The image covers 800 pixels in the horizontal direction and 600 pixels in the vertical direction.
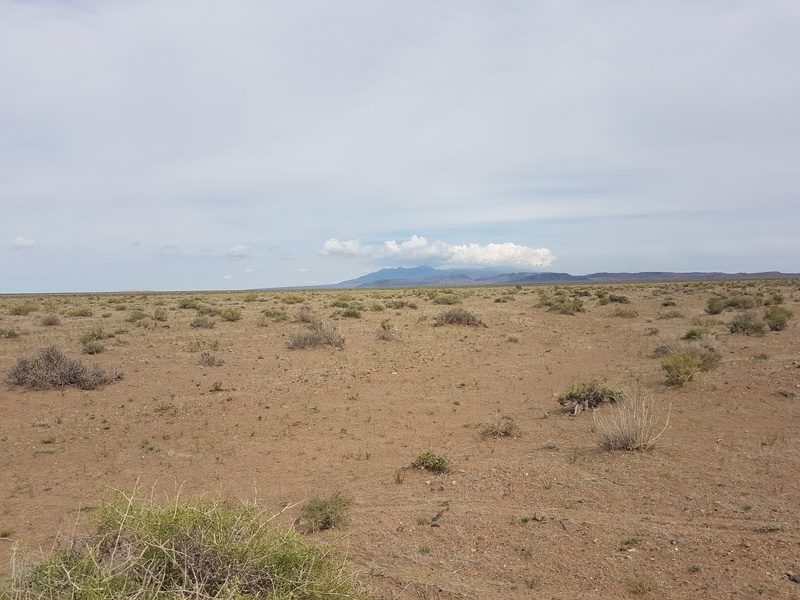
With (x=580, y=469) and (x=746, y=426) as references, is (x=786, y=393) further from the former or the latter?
(x=580, y=469)

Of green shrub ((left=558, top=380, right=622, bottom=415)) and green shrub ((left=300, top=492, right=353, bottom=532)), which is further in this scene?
green shrub ((left=558, top=380, right=622, bottom=415))

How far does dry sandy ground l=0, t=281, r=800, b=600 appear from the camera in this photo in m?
4.85

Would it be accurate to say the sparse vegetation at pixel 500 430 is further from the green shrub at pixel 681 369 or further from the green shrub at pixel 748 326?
the green shrub at pixel 748 326

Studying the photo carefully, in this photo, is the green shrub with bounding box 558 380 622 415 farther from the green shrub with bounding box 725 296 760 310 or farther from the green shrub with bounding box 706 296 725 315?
the green shrub with bounding box 725 296 760 310

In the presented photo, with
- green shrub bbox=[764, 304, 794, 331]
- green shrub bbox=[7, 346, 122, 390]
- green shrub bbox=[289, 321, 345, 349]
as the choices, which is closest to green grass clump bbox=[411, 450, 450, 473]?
green shrub bbox=[7, 346, 122, 390]

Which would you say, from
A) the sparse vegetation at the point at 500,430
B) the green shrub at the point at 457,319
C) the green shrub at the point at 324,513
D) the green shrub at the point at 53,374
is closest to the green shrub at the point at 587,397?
the sparse vegetation at the point at 500,430

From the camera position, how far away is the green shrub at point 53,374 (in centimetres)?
1252

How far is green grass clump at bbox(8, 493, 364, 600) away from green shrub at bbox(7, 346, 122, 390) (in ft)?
35.6

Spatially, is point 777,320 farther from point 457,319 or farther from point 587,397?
point 587,397

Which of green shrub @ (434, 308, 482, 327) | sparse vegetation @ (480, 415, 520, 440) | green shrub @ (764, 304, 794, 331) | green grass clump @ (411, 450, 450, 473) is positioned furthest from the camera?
green shrub @ (434, 308, 482, 327)

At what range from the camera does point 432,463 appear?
7.50m

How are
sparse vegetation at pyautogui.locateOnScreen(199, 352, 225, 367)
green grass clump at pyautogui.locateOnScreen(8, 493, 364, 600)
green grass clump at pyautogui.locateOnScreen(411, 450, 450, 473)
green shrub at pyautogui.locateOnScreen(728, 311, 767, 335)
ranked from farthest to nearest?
green shrub at pyautogui.locateOnScreen(728, 311, 767, 335) → sparse vegetation at pyautogui.locateOnScreen(199, 352, 225, 367) → green grass clump at pyautogui.locateOnScreen(411, 450, 450, 473) → green grass clump at pyautogui.locateOnScreen(8, 493, 364, 600)

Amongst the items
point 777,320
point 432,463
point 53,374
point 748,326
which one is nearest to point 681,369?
point 432,463

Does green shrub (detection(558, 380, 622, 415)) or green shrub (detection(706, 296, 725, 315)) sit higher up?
green shrub (detection(706, 296, 725, 315))
